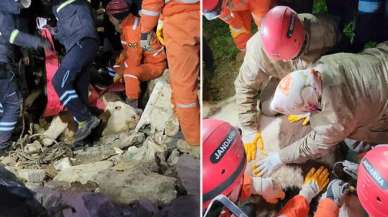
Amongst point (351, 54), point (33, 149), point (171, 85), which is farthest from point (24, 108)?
point (351, 54)

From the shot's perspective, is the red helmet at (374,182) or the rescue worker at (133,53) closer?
the red helmet at (374,182)

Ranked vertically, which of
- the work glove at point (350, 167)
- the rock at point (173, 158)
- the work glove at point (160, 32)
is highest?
the work glove at point (160, 32)

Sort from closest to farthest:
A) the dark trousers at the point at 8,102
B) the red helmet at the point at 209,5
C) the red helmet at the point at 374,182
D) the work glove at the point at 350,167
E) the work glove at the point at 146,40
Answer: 1. the red helmet at the point at 374,182
2. the work glove at the point at 350,167
3. the red helmet at the point at 209,5
4. the work glove at the point at 146,40
5. the dark trousers at the point at 8,102

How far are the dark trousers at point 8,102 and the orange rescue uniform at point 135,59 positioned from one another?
1.28ft

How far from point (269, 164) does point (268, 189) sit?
0.08 m

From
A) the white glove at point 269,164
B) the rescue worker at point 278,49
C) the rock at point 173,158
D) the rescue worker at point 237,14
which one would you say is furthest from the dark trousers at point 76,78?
the white glove at point 269,164

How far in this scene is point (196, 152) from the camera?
2162 millimetres

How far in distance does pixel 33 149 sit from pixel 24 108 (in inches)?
6.1

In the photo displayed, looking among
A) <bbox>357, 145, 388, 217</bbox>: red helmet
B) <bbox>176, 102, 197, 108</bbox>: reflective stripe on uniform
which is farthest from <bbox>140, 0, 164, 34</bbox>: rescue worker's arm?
<bbox>357, 145, 388, 217</bbox>: red helmet

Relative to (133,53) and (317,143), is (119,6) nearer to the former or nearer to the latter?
(133,53)

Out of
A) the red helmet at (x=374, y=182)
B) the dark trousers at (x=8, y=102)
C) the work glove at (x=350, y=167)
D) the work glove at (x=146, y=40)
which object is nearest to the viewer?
the red helmet at (x=374, y=182)

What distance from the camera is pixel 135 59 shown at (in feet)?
7.18

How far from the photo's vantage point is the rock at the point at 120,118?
2.24 metres

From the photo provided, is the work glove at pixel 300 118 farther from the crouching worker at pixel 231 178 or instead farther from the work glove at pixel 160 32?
the work glove at pixel 160 32
